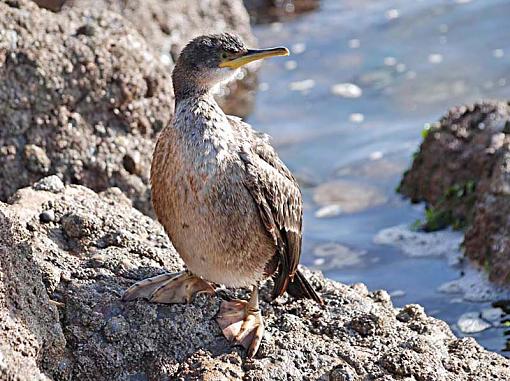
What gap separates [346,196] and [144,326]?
4.29 m

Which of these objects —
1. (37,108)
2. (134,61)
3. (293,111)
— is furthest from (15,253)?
(293,111)

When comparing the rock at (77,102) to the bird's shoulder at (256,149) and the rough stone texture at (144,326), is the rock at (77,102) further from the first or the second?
the bird's shoulder at (256,149)

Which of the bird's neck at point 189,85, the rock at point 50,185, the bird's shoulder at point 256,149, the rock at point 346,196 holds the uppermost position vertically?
the bird's neck at point 189,85

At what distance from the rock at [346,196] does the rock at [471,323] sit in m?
2.01

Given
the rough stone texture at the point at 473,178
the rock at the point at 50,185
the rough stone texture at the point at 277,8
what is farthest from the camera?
the rough stone texture at the point at 277,8

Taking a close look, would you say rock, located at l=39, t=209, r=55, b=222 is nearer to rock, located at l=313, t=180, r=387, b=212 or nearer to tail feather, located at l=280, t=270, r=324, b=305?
tail feather, located at l=280, t=270, r=324, b=305

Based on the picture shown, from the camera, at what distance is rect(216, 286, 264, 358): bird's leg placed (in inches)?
172

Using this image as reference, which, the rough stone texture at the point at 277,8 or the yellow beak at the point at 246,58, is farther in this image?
the rough stone texture at the point at 277,8

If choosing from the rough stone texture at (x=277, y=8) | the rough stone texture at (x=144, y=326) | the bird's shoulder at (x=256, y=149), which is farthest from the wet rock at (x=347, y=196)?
the rough stone texture at (x=277, y=8)

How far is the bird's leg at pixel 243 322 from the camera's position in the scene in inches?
172

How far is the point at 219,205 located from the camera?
4.36m

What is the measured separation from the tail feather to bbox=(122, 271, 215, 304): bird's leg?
413mm

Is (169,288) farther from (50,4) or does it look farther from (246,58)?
(50,4)

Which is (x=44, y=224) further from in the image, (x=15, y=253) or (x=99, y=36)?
(x=99, y=36)
